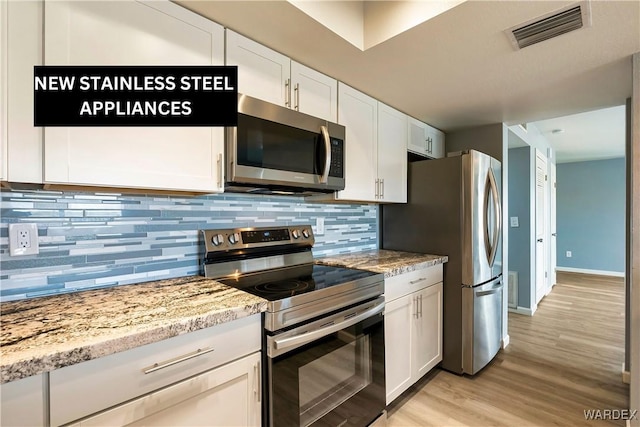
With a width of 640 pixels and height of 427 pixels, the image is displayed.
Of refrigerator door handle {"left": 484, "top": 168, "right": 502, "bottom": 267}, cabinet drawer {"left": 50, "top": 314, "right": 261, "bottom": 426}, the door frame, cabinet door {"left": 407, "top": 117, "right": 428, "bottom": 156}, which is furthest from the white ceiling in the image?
the door frame

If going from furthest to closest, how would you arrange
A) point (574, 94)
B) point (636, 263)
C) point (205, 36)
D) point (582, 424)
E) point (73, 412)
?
point (574, 94)
point (582, 424)
point (636, 263)
point (205, 36)
point (73, 412)

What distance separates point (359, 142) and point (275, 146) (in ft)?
2.63

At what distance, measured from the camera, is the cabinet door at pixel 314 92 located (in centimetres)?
175

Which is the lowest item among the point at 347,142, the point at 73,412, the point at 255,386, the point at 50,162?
the point at 255,386

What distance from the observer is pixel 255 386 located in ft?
3.87

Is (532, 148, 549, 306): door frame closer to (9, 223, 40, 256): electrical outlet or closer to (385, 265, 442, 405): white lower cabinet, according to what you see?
(385, 265, 442, 405): white lower cabinet

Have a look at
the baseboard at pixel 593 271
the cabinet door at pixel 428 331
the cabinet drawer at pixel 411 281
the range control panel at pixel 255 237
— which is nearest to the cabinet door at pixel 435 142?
the cabinet drawer at pixel 411 281

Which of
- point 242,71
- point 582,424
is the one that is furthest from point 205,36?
point 582,424

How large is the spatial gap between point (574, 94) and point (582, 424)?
Result: 2.19 m

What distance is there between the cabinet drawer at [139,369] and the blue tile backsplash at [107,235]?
1.98 feet

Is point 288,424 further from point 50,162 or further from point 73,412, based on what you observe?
point 50,162

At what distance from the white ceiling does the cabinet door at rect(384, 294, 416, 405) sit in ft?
4.75

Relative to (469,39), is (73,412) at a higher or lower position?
lower

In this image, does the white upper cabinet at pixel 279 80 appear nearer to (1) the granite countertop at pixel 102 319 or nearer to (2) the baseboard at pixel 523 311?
(1) the granite countertop at pixel 102 319
